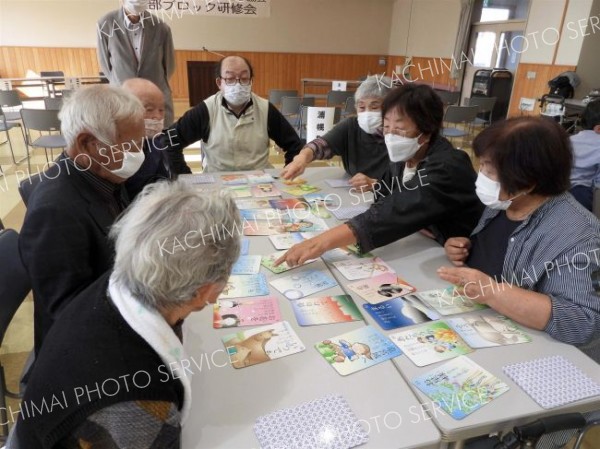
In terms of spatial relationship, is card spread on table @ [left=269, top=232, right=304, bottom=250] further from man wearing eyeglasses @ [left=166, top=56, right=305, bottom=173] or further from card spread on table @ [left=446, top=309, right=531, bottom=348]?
man wearing eyeglasses @ [left=166, top=56, right=305, bottom=173]

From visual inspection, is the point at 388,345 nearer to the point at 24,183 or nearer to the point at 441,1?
the point at 24,183

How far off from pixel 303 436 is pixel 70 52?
435 inches

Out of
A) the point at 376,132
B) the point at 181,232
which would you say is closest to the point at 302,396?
the point at 181,232

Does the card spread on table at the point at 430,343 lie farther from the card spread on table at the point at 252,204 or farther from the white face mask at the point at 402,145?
the card spread on table at the point at 252,204

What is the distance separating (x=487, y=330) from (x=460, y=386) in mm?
282

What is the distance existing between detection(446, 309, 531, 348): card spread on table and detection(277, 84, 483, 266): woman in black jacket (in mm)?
471

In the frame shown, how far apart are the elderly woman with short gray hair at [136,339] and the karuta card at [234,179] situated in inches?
64.6

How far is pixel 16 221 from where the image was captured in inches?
147

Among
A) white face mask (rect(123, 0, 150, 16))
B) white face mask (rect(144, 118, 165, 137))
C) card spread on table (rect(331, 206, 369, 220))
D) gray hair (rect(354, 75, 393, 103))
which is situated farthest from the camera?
white face mask (rect(123, 0, 150, 16))

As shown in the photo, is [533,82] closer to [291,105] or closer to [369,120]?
[291,105]

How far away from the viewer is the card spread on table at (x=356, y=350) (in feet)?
3.59

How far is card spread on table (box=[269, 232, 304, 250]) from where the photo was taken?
1.73 meters

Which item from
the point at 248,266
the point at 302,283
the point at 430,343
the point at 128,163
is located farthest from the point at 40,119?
the point at 430,343

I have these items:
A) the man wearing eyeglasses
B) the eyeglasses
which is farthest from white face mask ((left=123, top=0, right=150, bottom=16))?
the eyeglasses
